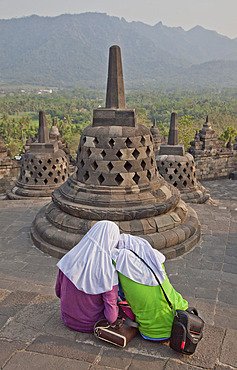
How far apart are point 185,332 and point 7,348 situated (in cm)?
155

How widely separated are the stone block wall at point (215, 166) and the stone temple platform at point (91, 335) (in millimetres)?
13608

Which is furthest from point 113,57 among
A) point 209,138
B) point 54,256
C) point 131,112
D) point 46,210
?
point 209,138

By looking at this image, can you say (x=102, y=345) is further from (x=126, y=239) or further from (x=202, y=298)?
(x=202, y=298)

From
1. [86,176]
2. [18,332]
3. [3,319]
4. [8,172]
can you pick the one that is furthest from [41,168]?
[18,332]

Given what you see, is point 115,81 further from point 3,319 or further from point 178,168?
point 178,168

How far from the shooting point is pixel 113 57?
5.93 metres

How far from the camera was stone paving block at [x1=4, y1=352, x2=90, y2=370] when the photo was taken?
2.66 m

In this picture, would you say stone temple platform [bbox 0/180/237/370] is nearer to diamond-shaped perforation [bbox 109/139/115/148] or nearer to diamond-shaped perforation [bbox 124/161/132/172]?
diamond-shaped perforation [bbox 124/161/132/172]

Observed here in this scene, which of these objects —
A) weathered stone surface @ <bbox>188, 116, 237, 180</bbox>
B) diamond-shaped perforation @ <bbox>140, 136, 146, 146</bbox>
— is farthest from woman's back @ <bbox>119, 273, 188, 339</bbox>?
weathered stone surface @ <bbox>188, 116, 237, 180</bbox>

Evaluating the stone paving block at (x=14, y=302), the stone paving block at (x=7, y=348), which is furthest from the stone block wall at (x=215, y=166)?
the stone paving block at (x=7, y=348)

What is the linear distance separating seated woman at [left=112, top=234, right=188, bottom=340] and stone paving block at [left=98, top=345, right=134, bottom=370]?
0.26 meters

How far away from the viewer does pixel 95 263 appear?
3.06m

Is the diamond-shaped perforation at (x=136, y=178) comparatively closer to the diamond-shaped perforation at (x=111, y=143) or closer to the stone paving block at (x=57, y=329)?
the diamond-shaped perforation at (x=111, y=143)

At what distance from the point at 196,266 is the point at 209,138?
53.7ft
